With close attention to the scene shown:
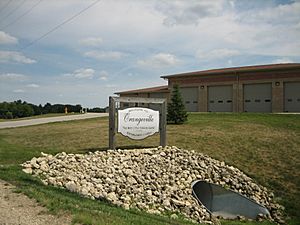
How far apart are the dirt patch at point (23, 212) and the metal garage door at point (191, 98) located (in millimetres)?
37647

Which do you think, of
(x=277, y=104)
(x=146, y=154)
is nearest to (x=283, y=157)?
(x=146, y=154)

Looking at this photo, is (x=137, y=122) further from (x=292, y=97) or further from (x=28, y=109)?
(x=28, y=109)

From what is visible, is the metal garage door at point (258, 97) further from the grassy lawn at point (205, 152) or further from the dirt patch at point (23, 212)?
the dirt patch at point (23, 212)

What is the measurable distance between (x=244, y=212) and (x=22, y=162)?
717 cm

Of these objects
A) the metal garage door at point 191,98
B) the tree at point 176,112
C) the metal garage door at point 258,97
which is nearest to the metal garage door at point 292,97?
the metal garage door at point 258,97

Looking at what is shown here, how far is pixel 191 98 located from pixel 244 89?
7073 millimetres

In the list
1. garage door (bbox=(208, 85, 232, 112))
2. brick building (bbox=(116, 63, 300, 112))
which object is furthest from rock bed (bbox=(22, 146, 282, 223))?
garage door (bbox=(208, 85, 232, 112))

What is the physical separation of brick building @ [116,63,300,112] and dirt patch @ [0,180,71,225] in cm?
3473

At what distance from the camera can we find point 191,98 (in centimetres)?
4419

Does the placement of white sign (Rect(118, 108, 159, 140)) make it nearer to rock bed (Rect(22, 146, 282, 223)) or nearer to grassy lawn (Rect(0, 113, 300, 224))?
rock bed (Rect(22, 146, 282, 223))

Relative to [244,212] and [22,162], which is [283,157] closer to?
[244,212]

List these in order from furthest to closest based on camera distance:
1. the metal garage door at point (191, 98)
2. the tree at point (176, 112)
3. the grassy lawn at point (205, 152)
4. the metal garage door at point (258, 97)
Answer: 1. the metal garage door at point (191, 98)
2. the metal garage door at point (258, 97)
3. the tree at point (176, 112)
4. the grassy lawn at point (205, 152)

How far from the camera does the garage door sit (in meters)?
41.0

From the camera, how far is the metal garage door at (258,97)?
38312 mm
